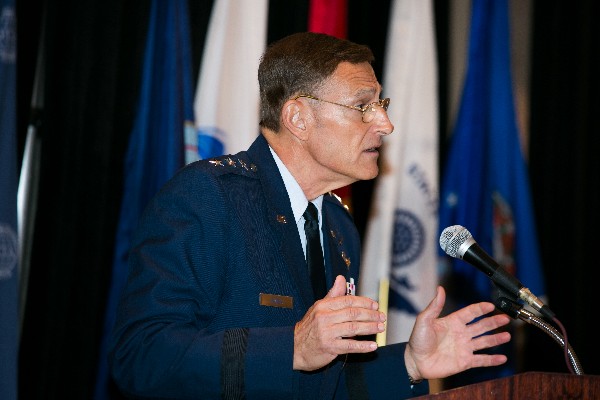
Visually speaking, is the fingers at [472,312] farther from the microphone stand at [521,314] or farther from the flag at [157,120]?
the flag at [157,120]

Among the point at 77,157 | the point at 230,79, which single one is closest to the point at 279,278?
the point at 77,157

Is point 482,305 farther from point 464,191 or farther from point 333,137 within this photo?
point 464,191

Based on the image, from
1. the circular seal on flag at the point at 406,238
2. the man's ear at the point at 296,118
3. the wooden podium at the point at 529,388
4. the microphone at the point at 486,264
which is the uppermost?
the man's ear at the point at 296,118

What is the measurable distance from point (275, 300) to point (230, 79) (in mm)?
1920

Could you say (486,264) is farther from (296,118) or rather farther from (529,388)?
(296,118)

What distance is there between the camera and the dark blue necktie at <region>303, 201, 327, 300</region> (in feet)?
8.04

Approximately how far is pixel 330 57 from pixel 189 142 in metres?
1.27

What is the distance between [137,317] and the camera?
2021mm

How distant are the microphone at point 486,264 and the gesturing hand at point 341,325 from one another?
351 mm

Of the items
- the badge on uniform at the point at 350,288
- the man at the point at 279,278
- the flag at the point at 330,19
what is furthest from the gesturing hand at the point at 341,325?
the flag at the point at 330,19

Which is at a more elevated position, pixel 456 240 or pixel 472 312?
pixel 456 240

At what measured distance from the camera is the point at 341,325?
1.82 m

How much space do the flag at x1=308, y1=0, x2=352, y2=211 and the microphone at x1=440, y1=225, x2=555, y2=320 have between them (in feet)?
6.85

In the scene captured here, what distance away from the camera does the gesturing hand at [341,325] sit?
1.82m
